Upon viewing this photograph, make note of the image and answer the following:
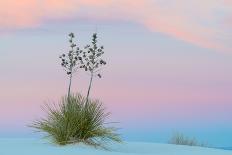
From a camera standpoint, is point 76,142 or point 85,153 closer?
point 85,153

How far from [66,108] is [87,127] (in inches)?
22.7

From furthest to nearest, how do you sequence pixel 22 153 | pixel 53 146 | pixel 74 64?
1. pixel 74 64
2. pixel 53 146
3. pixel 22 153

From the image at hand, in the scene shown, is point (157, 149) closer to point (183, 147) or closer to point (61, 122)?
point (183, 147)

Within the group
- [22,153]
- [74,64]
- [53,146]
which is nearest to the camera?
[22,153]

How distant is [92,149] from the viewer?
11578 millimetres

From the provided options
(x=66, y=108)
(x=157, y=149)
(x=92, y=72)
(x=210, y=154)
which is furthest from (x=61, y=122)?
(x=210, y=154)

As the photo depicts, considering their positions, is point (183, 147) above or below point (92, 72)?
below

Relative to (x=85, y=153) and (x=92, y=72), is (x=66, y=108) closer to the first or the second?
(x=92, y=72)

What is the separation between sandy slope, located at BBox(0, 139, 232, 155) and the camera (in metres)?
11.0

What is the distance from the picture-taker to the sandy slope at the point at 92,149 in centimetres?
1097

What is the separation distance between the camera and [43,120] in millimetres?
12445

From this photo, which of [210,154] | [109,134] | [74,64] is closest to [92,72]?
[74,64]

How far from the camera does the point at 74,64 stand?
1280 cm

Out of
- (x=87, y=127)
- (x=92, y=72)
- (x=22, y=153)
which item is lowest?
(x=22, y=153)
